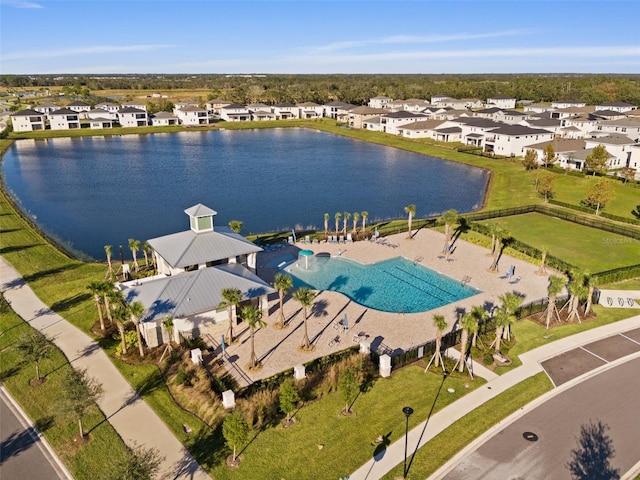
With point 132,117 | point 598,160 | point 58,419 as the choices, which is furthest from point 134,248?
point 132,117

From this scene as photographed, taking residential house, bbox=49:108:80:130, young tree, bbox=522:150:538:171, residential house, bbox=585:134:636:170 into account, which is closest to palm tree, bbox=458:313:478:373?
young tree, bbox=522:150:538:171

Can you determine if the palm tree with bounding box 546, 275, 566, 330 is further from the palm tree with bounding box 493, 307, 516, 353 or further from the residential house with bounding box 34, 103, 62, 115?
the residential house with bounding box 34, 103, 62, 115

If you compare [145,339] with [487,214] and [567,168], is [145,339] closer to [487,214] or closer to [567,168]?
[487,214]

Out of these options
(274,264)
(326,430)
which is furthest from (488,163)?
(326,430)

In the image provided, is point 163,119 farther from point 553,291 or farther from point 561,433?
point 561,433

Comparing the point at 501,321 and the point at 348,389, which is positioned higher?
the point at 501,321

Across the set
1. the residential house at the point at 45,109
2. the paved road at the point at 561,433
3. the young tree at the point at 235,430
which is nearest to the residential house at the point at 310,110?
the residential house at the point at 45,109

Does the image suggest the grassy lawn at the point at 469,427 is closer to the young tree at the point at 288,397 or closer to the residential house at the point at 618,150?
the young tree at the point at 288,397
